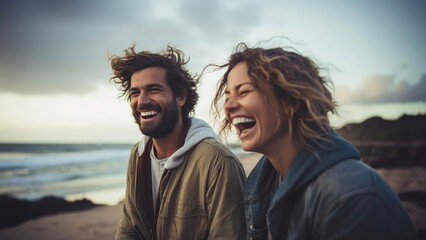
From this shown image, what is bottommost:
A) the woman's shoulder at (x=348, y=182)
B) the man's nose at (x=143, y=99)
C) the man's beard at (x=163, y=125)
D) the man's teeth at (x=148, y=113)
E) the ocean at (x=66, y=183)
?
the ocean at (x=66, y=183)

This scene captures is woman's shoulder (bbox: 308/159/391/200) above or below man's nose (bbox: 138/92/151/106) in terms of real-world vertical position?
below

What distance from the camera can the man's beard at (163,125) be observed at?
9.97 feet

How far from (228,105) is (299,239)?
0.94 m

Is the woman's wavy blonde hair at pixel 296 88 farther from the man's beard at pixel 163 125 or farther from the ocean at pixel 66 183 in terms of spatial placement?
the ocean at pixel 66 183

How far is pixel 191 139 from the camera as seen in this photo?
291 cm

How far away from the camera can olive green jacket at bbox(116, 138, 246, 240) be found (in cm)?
246

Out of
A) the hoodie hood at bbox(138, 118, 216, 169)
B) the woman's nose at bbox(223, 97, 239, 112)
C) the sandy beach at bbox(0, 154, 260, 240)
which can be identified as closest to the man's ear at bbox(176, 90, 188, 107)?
the hoodie hood at bbox(138, 118, 216, 169)

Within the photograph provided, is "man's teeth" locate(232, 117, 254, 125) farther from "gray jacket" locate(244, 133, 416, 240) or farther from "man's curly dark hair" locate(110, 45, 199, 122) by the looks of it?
"man's curly dark hair" locate(110, 45, 199, 122)

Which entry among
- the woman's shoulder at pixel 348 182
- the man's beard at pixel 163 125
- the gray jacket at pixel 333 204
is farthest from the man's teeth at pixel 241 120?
the man's beard at pixel 163 125

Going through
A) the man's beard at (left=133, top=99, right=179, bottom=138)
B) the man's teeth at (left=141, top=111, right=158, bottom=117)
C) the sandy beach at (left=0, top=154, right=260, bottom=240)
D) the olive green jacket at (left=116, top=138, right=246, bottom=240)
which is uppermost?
the man's teeth at (left=141, top=111, right=158, bottom=117)

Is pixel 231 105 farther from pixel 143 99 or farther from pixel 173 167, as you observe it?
→ pixel 143 99

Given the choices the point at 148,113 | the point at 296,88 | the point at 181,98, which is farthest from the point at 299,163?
the point at 181,98

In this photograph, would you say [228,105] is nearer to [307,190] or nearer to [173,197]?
[307,190]

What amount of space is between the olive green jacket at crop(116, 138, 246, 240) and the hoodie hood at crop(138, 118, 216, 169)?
0.05 meters
